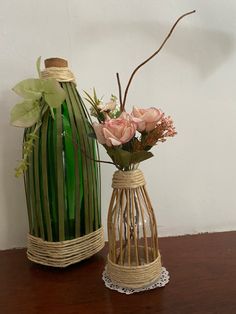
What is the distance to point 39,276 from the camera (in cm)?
62

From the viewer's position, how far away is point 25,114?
0.60m

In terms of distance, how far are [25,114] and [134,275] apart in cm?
41

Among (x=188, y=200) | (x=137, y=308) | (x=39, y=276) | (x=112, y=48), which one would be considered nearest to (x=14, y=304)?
(x=39, y=276)

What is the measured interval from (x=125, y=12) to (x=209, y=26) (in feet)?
0.81

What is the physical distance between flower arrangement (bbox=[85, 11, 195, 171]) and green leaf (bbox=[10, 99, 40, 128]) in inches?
5.5

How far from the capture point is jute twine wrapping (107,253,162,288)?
0.55m

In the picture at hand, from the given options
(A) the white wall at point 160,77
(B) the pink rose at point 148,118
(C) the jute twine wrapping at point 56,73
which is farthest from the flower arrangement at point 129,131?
(A) the white wall at point 160,77

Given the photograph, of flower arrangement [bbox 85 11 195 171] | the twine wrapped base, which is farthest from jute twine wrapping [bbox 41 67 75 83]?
the twine wrapped base

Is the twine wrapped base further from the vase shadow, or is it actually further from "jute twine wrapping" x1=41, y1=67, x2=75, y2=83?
"jute twine wrapping" x1=41, y1=67, x2=75, y2=83

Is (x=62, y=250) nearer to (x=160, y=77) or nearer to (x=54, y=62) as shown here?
(x=54, y=62)

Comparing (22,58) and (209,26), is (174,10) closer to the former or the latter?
(209,26)

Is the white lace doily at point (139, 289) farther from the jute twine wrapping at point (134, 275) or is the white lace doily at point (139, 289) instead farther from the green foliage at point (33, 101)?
the green foliage at point (33, 101)

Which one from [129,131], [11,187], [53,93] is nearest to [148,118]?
[129,131]

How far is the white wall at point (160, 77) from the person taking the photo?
2.40ft
